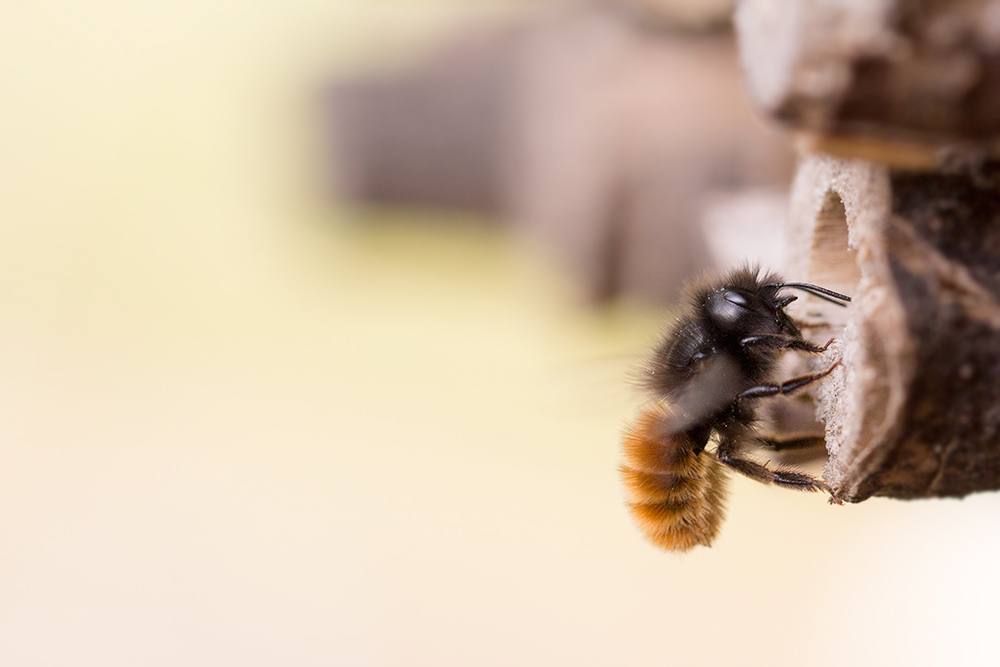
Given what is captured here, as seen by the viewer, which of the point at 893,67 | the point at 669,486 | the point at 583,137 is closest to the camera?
the point at 893,67

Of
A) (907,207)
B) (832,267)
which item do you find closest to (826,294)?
(832,267)

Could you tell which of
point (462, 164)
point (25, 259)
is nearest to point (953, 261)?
point (462, 164)

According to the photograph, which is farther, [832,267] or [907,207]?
[832,267]

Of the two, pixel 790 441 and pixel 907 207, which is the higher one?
pixel 907 207

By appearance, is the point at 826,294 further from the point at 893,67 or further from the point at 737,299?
the point at 893,67

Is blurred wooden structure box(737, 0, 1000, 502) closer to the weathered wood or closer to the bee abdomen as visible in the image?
the weathered wood

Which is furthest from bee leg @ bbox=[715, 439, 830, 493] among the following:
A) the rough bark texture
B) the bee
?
the rough bark texture

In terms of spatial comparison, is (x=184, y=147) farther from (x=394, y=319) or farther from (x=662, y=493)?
(x=662, y=493)
